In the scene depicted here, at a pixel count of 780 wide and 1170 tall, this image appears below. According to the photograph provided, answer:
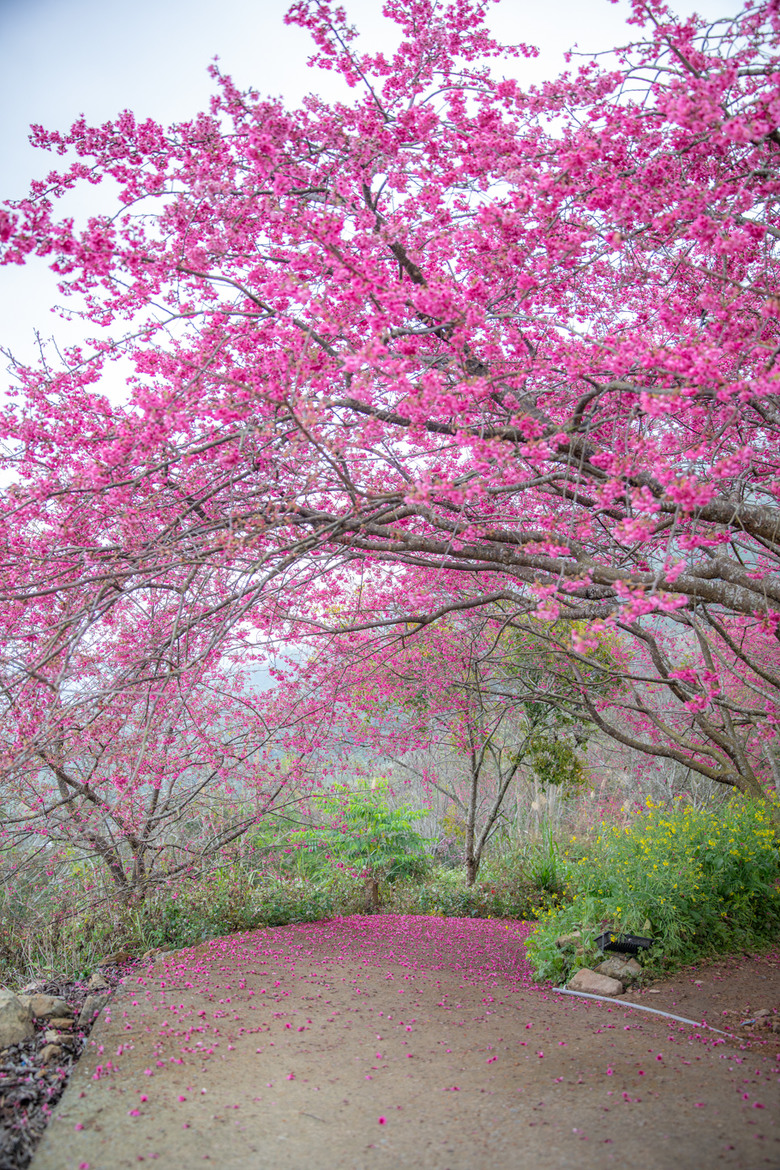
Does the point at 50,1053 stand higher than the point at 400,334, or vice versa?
the point at 400,334

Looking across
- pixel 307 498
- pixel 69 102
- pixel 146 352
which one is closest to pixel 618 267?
pixel 307 498

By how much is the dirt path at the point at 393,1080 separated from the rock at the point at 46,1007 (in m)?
0.31

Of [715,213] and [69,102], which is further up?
[69,102]

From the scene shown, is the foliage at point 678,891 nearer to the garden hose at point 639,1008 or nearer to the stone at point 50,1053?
the garden hose at point 639,1008

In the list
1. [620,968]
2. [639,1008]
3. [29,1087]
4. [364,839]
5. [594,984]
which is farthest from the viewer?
[364,839]

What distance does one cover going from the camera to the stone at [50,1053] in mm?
3479

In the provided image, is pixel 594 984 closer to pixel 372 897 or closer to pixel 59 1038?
pixel 59 1038

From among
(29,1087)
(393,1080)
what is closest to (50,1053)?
(29,1087)

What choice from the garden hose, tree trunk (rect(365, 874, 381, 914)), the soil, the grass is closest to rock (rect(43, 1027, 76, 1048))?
the soil

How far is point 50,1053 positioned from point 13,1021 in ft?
1.05

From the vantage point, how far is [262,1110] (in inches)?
113

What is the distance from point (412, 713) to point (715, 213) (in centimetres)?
706

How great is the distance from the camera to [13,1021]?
3686 mm

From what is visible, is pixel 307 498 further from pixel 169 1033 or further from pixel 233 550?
pixel 169 1033
